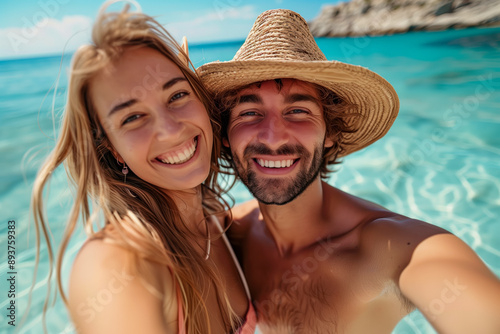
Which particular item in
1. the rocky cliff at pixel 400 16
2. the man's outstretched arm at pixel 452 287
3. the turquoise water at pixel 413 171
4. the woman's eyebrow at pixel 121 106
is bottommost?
the turquoise water at pixel 413 171

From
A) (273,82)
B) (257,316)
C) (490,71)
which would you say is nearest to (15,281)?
(257,316)

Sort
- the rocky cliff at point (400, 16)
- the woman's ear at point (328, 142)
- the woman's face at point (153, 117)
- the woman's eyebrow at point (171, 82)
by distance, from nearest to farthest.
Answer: the woman's face at point (153, 117) < the woman's eyebrow at point (171, 82) < the woman's ear at point (328, 142) < the rocky cliff at point (400, 16)

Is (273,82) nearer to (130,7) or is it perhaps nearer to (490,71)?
(130,7)

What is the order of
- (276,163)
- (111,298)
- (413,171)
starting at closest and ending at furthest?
(111,298)
(276,163)
(413,171)

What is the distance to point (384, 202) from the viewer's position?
18.6 feet

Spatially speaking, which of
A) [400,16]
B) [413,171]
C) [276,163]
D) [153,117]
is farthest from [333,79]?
[400,16]

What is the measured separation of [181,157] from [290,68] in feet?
2.53

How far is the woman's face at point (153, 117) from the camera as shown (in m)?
1.66

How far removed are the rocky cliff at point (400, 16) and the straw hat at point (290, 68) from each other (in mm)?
23966

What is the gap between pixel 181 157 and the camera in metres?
1.93

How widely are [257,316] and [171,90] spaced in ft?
5.30

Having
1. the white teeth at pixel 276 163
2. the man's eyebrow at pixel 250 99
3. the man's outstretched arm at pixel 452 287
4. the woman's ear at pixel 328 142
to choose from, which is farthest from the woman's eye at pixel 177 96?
the man's outstretched arm at pixel 452 287

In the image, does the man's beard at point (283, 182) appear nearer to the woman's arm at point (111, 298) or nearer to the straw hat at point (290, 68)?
the straw hat at point (290, 68)

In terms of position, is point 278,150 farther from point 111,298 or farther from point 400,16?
point 400,16
